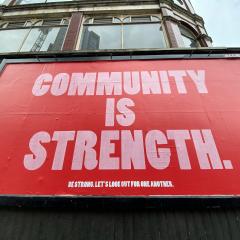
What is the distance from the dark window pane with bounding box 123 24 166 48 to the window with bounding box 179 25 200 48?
4.12 feet

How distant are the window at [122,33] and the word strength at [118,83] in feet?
7.68

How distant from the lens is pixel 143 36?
928cm

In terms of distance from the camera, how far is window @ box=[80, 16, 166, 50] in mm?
9016

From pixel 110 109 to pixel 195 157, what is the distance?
240cm

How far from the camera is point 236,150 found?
522cm

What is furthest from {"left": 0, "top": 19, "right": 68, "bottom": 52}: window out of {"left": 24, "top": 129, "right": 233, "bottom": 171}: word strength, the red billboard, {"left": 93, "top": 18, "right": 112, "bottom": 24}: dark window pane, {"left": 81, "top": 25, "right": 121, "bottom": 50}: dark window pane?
{"left": 24, "top": 129, "right": 233, "bottom": 171}: word strength

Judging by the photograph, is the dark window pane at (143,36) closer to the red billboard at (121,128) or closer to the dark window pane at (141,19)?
the dark window pane at (141,19)

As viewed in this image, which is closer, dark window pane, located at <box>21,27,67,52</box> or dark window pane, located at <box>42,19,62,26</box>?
dark window pane, located at <box>21,27,67,52</box>

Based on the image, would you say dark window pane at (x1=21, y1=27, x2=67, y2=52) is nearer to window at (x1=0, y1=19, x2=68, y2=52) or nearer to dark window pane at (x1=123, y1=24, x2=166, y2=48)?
window at (x1=0, y1=19, x2=68, y2=52)

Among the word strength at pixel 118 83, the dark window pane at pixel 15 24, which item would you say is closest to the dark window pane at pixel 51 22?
the dark window pane at pixel 15 24

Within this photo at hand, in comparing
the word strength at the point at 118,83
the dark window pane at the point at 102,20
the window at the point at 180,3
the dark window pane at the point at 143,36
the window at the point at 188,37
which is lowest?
the word strength at the point at 118,83

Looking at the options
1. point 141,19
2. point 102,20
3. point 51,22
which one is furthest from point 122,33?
point 51,22

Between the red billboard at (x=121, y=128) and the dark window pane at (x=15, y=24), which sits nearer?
the red billboard at (x=121, y=128)

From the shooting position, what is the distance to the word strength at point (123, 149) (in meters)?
5.02
